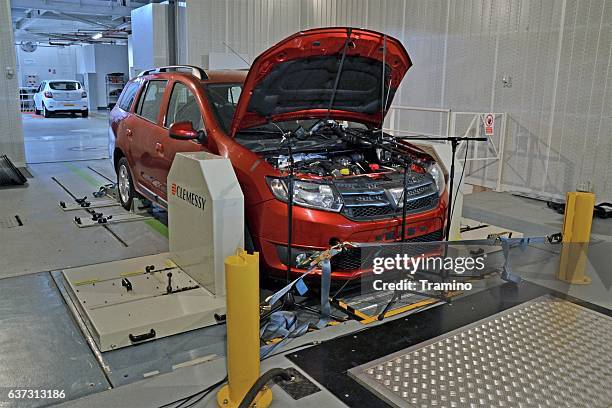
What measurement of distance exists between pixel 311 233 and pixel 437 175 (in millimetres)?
1287

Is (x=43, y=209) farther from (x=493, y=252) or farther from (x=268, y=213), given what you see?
(x=493, y=252)

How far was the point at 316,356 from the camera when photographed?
283 cm

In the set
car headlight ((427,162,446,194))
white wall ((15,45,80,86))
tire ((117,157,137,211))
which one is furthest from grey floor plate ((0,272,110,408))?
white wall ((15,45,80,86))

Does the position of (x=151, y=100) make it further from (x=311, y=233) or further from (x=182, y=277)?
(x=311, y=233)

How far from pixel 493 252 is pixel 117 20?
16.5 metres

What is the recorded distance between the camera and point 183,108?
4.50m

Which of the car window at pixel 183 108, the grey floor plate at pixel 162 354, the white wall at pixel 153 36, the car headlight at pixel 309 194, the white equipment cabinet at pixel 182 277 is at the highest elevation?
the white wall at pixel 153 36

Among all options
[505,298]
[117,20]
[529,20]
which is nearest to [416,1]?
[529,20]

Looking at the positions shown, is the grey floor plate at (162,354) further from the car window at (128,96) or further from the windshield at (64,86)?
the windshield at (64,86)

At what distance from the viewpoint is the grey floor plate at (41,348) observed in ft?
8.45

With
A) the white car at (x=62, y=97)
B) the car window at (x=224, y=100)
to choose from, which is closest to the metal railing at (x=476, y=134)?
the car window at (x=224, y=100)

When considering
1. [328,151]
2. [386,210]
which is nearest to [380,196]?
[386,210]

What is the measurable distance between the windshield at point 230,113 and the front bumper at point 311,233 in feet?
2.52

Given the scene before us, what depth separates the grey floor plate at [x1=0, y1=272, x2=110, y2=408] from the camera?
2574mm
